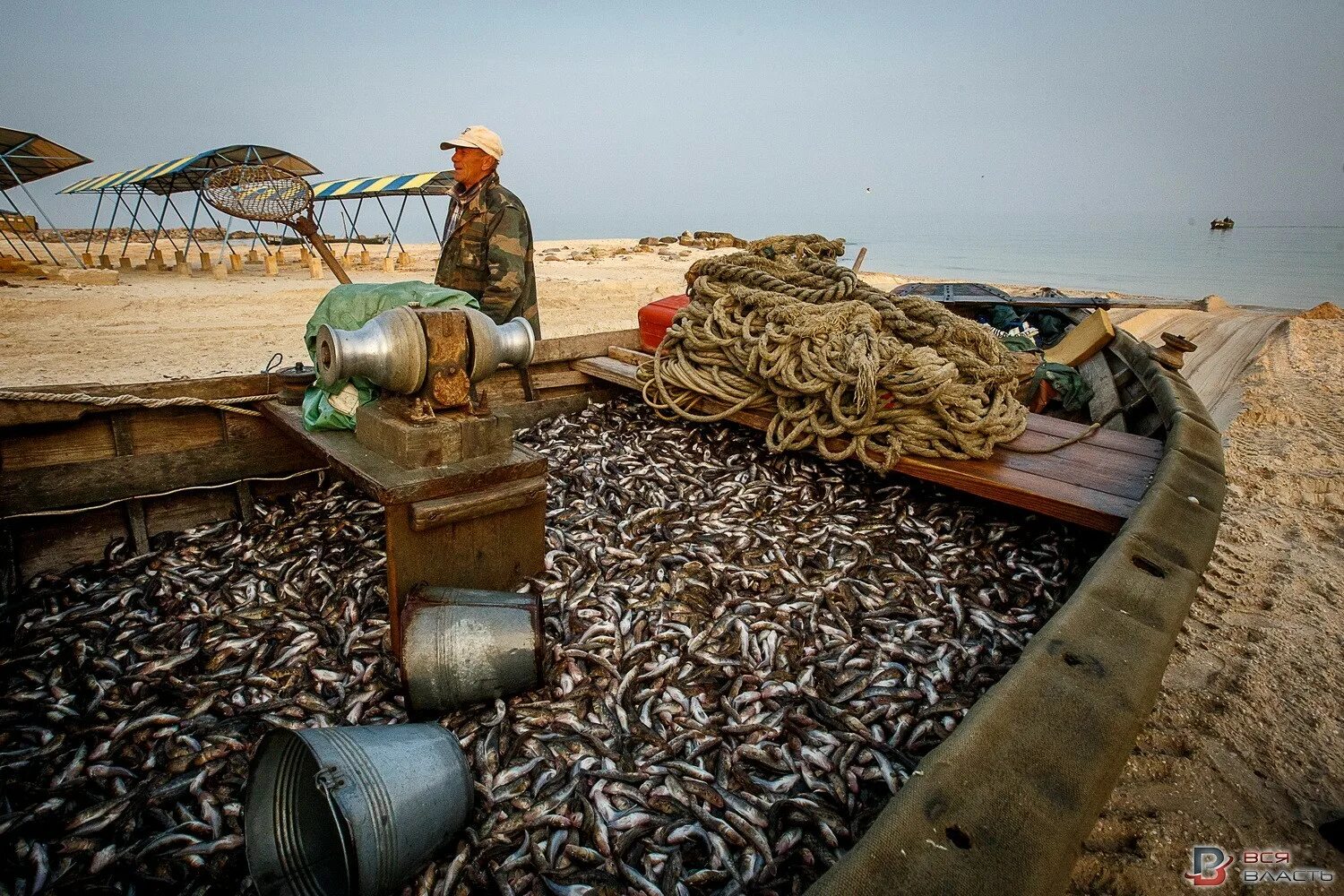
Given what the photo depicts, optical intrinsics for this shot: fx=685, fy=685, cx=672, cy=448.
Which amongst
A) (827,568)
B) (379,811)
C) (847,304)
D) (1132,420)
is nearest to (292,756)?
(379,811)

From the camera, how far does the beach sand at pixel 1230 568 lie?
9.89 feet

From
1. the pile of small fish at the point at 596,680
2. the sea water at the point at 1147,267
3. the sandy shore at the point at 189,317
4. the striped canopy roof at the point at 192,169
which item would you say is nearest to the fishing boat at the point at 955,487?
the pile of small fish at the point at 596,680

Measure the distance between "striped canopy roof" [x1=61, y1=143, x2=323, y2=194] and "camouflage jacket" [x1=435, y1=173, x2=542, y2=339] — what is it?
16223mm

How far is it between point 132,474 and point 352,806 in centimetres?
334

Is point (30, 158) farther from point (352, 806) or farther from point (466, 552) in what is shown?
point (352, 806)

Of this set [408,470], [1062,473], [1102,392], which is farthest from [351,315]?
[1102,392]

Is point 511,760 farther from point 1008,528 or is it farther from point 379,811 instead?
point 1008,528

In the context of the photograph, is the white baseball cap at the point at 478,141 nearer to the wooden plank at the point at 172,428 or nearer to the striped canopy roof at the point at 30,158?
the wooden plank at the point at 172,428

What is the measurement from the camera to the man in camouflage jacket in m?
5.90

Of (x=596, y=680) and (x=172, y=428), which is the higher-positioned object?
(x=172, y=428)

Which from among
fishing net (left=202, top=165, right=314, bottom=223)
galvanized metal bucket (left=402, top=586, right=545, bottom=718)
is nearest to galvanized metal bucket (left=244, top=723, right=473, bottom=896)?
galvanized metal bucket (left=402, top=586, right=545, bottom=718)

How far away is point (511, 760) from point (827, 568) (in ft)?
7.45

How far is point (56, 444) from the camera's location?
4.09 m

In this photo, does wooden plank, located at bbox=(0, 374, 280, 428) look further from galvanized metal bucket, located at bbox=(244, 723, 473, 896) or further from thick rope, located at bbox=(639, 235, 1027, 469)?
thick rope, located at bbox=(639, 235, 1027, 469)
